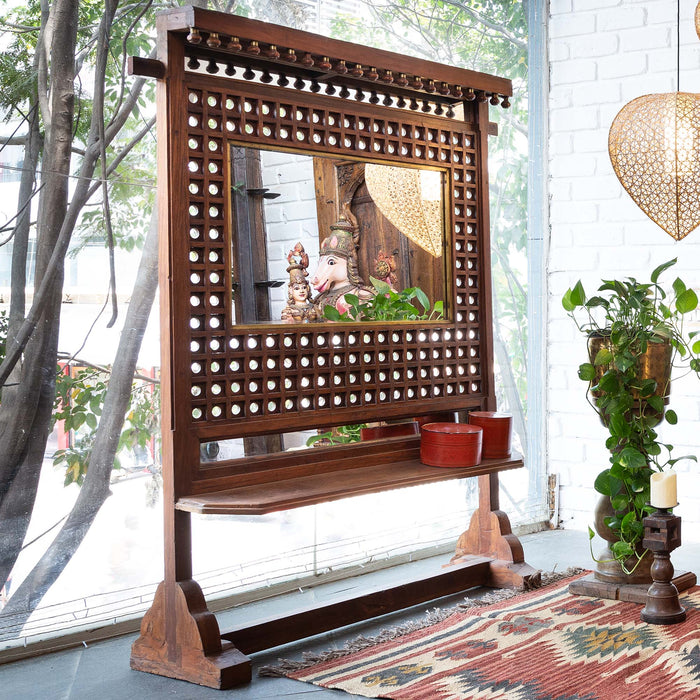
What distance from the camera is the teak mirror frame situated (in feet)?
9.01

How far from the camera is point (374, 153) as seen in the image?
328 centimetres

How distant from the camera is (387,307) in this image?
335cm

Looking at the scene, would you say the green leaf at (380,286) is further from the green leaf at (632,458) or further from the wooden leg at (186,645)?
the wooden leg at (186,645)

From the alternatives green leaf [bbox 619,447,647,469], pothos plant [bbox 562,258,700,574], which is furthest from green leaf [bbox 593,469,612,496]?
green leaf [bbox 619,447,647,469]

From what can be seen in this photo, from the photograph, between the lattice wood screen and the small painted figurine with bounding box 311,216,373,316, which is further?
the small painted figurine with bounding box 311,216,373,316

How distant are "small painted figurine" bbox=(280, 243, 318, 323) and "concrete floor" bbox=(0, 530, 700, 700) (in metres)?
0.99

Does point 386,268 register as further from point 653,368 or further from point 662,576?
point 662,576

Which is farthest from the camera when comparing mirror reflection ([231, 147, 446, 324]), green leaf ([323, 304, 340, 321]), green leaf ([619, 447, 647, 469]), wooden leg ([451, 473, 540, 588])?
wooden leg ([451, 473, 540, 588])

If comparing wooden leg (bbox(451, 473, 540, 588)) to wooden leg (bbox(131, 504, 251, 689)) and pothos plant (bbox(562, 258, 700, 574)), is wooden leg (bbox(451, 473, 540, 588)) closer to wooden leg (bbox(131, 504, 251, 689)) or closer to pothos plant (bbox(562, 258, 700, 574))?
pothos plant (bbox(562, 258, 700, 574))

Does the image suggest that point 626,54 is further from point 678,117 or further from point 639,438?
point 639,438

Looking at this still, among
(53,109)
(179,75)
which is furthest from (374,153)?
(53,109)

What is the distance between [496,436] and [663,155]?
3.50 ft

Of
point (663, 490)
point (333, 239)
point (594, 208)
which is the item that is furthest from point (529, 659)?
point (594, 208)

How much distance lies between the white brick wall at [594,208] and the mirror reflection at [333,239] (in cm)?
129
